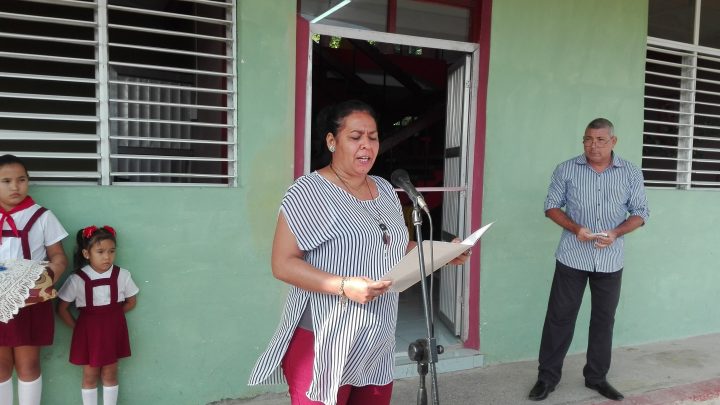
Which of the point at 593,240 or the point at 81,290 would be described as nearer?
the point at 81,290

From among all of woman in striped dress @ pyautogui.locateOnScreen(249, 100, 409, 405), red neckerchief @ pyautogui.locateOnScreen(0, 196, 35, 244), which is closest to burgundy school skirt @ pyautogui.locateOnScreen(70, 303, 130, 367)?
red neckerchief @ pyautogui.locateOnScreen(0, 196, 35, 244)

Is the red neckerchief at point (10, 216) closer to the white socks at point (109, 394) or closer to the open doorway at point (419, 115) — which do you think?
the white socks at point (109, 394)

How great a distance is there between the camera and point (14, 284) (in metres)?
2.50

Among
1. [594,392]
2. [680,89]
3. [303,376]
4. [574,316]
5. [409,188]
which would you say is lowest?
[594,392]

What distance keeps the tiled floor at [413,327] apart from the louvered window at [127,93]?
198 centimetres

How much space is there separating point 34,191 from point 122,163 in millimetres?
1054

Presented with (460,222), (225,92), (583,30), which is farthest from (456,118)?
(225,92)

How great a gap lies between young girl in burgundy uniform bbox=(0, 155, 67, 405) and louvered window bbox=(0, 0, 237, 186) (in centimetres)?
30

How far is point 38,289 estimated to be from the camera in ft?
8.46

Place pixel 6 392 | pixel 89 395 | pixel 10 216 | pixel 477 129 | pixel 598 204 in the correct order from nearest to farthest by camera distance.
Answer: pixel 10 216 → pixel 6 392 → pixel 89 395 → pixel 598 204 → pixel 477 129

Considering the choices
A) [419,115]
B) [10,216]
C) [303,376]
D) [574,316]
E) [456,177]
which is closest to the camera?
[303,376]

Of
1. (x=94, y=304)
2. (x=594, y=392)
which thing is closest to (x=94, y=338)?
(x=94, y=304)

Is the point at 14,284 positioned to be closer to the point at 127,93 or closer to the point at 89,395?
the point at 89,395

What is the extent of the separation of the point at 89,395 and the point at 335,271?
1913 millimetres
